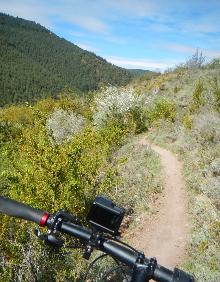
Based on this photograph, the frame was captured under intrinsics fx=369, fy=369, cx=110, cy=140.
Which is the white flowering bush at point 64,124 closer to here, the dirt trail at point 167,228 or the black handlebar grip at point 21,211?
the dirt trail at point 167,228

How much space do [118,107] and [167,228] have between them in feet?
66.4

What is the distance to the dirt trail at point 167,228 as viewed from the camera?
538 inches

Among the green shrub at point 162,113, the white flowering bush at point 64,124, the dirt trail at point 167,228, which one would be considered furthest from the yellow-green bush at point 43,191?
the green shrub at point 162,113

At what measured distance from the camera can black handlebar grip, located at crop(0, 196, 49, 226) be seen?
7.13 feet

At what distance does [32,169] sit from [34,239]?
1957mm

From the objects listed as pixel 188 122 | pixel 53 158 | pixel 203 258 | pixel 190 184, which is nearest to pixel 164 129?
pixel 188 122

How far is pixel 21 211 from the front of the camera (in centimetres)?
217

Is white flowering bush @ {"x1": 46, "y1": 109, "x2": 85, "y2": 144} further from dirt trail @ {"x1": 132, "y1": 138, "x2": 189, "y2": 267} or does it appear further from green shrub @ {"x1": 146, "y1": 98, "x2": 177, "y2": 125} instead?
dirt trail @ {"x1": 132, "y1": 138, "x2": 189, "y2": 267}

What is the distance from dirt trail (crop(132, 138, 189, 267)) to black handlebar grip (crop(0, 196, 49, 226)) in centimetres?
1153

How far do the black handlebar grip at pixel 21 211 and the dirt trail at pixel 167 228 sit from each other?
1153cm

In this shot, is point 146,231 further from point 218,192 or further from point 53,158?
point 53,158

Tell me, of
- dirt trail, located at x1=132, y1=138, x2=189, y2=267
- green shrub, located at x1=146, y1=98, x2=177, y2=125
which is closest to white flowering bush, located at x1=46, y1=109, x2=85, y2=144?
green shrub, located at x1=146, y1=98, x2=177, y2=125

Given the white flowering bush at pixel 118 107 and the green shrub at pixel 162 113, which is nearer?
the white flowering bush at pixel 118 107

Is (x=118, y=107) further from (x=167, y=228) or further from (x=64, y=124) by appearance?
(x=167, y=228)
